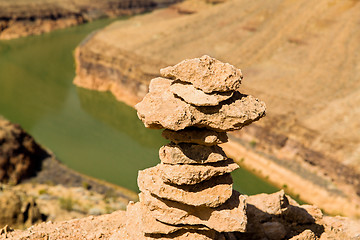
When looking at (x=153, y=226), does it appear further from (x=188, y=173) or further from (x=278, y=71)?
(x=278, y=71)

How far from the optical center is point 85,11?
94.2 m

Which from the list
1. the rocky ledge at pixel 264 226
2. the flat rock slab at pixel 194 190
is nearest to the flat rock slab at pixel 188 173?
the flat rock slab at pixel 194 190

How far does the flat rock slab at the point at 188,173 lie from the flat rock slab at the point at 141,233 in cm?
207

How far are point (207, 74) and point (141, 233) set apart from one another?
6.84 metres

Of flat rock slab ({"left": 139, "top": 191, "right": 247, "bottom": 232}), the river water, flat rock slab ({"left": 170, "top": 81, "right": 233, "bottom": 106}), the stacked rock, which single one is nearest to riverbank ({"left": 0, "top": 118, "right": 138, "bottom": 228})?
the river water

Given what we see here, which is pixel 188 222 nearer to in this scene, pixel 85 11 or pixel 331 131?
pixel 331 131

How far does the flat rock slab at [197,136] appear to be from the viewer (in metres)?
12.5

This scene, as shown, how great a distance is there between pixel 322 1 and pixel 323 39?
924 centimetres

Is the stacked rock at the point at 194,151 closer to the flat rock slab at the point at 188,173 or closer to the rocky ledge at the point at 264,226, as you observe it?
the flat rock slab at the point at 188,173

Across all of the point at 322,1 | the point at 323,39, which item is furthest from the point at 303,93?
the point at 322,1

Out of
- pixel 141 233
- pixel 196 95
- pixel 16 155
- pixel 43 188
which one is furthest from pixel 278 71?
pixel 141 233

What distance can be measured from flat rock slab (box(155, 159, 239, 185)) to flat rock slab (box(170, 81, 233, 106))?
242 cm

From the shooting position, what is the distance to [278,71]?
47219 mm

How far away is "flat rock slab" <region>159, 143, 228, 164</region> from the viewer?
→ 12594 mm
